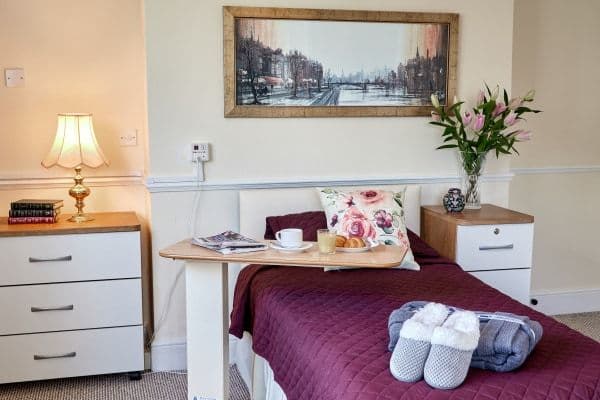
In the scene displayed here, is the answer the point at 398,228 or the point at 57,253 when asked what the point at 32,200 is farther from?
the point at 398,228

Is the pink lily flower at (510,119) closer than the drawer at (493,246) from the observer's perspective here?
No

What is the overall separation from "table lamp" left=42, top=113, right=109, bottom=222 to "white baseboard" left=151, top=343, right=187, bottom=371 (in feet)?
2.47

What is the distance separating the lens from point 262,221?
10.7ft

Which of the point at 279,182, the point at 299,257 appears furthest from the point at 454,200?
the point at 299,257

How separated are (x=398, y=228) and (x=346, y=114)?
2.40 feet

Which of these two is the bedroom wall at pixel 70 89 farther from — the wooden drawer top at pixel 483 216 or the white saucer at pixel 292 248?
the wooden drawer top at pixel 483 216

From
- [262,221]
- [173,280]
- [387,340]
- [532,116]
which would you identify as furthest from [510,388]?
[532,116]

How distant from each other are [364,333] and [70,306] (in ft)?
5.40

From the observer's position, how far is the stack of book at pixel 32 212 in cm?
314

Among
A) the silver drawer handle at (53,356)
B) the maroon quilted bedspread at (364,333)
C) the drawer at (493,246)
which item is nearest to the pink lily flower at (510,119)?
the drawer at (493,246)

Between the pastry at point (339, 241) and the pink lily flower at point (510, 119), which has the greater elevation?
the pink lily flower at point (510, 119)

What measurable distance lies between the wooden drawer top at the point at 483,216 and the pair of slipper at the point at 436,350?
Answer: 1.44m

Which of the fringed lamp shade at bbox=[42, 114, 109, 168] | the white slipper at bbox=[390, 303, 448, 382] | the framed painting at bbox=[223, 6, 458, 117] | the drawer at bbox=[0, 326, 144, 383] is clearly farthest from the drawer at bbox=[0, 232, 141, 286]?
the white slipper at bbox=[390, 303, 448, 382]

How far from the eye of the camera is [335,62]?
11.0ft
